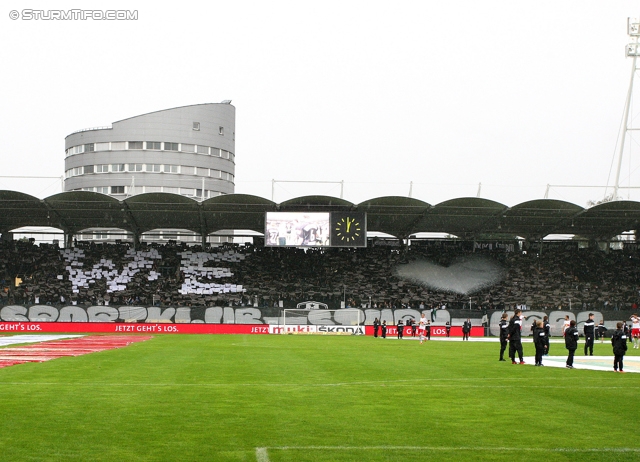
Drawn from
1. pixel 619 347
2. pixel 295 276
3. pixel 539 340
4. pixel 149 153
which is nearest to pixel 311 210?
pixel 295 276

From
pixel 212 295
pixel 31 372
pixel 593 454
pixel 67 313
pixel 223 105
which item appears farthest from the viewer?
pixel 223 105

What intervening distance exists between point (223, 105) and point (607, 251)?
65.1 m

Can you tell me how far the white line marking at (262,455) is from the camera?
9.07 meters

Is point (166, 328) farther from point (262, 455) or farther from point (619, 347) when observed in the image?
point (262, 455)

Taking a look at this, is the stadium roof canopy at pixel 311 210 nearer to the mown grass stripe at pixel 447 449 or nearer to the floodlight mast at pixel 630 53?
the floodlight mast at pixel 630 53

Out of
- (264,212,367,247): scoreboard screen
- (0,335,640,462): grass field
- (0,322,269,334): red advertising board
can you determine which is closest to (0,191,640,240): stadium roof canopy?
(264,212,367,247): scoreboard screen

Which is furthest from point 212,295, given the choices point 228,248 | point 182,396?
point 182,396

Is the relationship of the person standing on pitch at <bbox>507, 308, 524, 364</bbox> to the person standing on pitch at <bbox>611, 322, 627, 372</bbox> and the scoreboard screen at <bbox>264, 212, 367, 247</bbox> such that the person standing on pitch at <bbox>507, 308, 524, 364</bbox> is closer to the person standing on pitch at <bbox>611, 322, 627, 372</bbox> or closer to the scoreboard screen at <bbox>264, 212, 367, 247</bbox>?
the person standing on pitch at <bbox>611, 322, 627, 372</bbox>

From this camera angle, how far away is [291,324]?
5803 centimetres

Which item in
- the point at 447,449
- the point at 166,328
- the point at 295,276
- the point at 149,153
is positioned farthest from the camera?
the point at 149,153

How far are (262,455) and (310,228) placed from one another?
5145 cm

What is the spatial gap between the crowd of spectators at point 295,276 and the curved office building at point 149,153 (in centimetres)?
4129

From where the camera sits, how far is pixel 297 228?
60.7m

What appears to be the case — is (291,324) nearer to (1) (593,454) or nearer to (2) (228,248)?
(2) (228,248)
